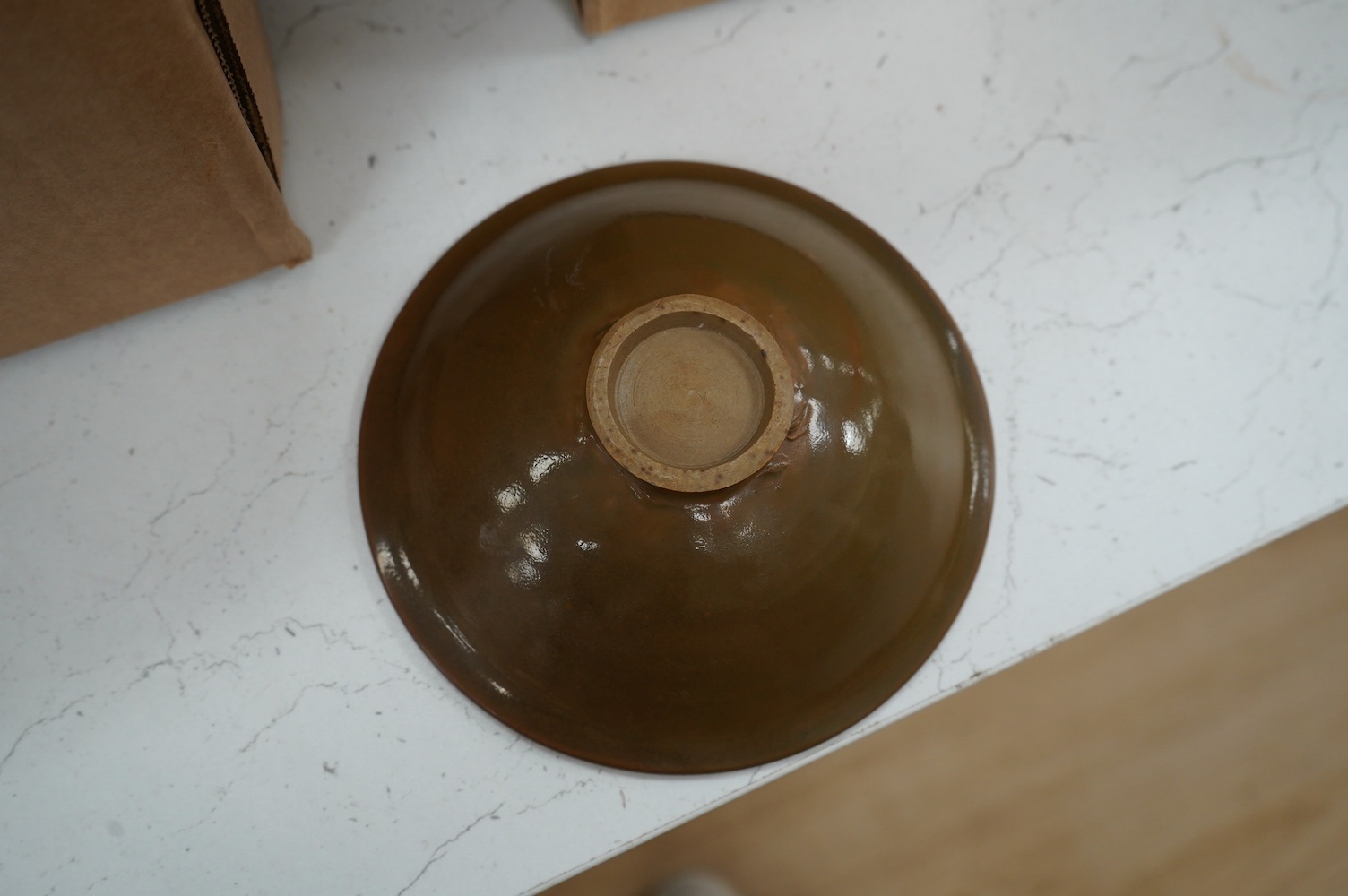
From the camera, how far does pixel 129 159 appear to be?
0.56 m

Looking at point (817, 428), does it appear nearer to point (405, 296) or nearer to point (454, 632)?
point (454, 632)

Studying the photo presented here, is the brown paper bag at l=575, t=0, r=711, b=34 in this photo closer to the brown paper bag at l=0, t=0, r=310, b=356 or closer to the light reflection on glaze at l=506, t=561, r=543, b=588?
the brown paper bag at l=0, t=0, r=310, b=356

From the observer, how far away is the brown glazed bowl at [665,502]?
534 millimetres

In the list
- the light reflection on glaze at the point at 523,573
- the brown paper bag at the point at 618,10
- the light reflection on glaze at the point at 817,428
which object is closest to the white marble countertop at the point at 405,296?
the brown paper bag at the point at 618,10

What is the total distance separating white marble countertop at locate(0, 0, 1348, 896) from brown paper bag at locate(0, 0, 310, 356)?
0.06 metres

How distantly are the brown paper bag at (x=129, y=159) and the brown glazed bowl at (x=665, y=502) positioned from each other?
0.55 feet

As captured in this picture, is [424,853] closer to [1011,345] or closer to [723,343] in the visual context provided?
[723,343]

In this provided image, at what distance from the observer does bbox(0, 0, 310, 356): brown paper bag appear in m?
0.48

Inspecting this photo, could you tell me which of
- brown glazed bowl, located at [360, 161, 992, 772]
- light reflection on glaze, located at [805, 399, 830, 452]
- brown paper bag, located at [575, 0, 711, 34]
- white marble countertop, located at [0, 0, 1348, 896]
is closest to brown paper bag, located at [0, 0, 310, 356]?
white marble countertop, located at [0, 0, 1348, 896]

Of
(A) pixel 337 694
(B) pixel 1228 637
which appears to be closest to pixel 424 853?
(A) pixel 337 694

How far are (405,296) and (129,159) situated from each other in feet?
0.78

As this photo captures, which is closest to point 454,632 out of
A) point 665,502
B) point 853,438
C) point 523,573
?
point 523,573

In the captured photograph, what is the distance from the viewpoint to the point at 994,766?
927 mm

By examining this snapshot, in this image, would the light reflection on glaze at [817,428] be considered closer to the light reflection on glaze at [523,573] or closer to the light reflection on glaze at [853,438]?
the light reflection on glaze at [853,438]
